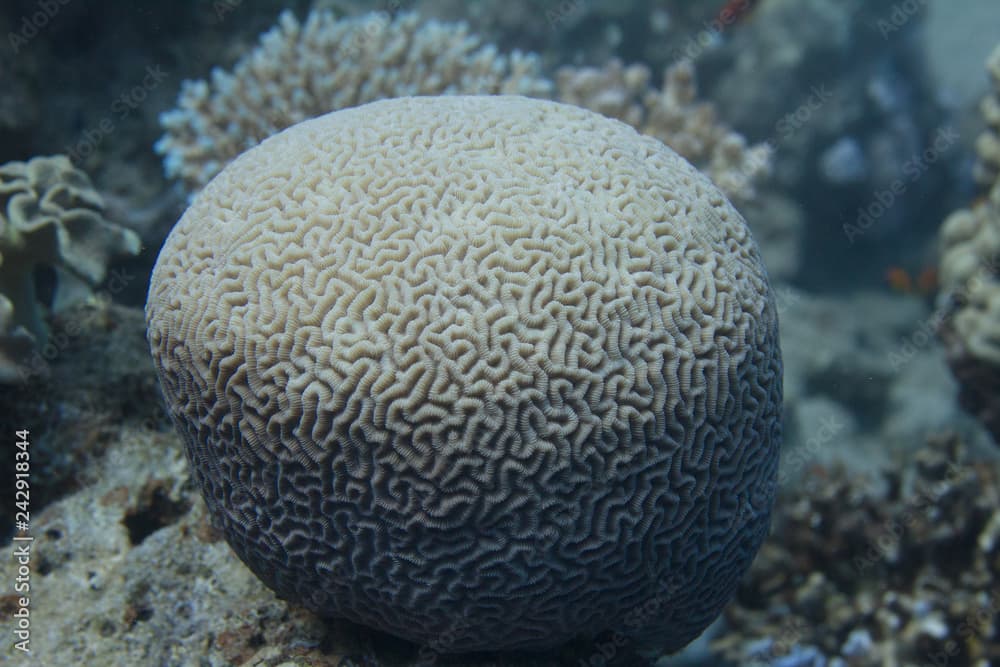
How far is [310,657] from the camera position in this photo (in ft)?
9.32

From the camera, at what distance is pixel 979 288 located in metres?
6.28

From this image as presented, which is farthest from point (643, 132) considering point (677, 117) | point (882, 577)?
point (882, 577)

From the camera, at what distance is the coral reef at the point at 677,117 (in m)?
6.04

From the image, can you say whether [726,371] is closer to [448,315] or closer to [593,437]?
[593,437]

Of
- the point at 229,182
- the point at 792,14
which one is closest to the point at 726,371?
the point at 229,182

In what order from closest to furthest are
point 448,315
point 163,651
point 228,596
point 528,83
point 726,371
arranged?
1. point 448,315
2. point 726,371
3. point 163,651
4. point 228,596
5. point 528,83

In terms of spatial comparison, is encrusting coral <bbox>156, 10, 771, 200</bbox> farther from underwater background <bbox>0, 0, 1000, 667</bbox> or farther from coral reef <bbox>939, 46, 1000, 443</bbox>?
coral reef <bbox>939, 46, 1000, 443</bbox>

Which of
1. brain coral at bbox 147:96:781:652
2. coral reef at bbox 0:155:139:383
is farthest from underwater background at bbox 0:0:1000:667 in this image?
brain coral at bbox 147:96:781:652

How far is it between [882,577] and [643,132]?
162 inches

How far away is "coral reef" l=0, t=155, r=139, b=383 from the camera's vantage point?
363cm

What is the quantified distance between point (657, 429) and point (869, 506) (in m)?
3.98

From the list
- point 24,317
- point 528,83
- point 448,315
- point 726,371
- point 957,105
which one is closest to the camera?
point 448,315

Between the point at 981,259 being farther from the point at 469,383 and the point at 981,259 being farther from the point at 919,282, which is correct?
the point at 469,383

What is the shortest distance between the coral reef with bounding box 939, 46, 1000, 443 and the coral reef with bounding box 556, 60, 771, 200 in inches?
85.6
